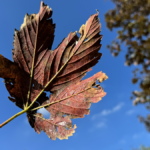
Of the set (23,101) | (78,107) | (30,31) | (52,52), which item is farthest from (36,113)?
(30,31)

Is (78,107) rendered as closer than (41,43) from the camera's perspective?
Yes

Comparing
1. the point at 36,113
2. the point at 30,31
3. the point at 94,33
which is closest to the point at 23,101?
the point at 36,113

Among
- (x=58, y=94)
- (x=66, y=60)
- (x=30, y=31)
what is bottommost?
(x=58, y=94)

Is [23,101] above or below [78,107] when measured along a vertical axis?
above

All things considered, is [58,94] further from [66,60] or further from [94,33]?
[94,33]

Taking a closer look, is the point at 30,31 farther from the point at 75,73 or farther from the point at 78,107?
the point at 78,107

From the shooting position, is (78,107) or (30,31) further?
(30,31)
